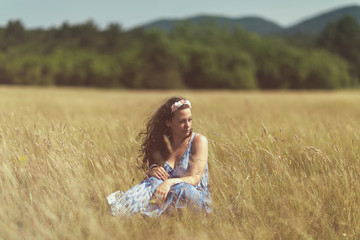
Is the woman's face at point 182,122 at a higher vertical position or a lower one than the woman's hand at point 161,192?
higher

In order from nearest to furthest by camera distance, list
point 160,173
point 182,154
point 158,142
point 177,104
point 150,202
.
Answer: point 150,202 → point 160,173 → point 177,104 → point 182,154 → point 158,142

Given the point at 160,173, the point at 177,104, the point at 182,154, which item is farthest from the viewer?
the point at 182,154

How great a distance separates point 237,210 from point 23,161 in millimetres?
1763

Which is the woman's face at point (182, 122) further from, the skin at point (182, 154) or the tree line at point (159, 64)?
the tree line at point (159, 64)

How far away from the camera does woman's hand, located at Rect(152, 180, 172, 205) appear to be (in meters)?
2.71

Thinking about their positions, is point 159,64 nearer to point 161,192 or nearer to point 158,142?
point 158,142

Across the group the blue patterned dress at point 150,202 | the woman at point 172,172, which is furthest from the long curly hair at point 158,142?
the blue patterned dress at point 150,202

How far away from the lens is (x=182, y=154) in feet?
10.2

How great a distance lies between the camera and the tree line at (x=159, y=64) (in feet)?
137

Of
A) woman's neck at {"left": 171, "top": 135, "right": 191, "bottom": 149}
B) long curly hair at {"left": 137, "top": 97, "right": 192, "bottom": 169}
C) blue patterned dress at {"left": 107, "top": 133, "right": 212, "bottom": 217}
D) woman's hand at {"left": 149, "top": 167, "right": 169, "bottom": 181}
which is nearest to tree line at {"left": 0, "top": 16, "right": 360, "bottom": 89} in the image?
long curly hair at {"left": 137, "top": 97, "right": 192, "bottom": 169}

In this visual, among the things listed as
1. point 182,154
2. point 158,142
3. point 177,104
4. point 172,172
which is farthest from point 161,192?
point 177,104

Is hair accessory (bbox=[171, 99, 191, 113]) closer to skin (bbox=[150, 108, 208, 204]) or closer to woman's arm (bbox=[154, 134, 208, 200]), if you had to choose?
skin (bbox=[150, 108, 208, 204])

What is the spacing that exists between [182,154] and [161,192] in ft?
1.58

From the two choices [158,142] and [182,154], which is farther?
[158,142]
